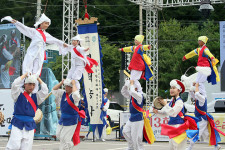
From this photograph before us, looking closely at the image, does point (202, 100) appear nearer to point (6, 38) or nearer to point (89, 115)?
point (89, 115)

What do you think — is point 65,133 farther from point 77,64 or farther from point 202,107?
point 202,107

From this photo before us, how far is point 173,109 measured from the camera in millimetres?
9188

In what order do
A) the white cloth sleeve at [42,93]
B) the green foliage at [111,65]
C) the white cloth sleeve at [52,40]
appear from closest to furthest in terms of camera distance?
the white cloth sleeve at [42,93] → the white cloth sleeve at [52,40] → the green foliage at [111,65]

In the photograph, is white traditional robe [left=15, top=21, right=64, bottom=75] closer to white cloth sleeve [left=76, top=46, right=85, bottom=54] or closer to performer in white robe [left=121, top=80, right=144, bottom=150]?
white cloth sleeve [left=76, top=46, right=85, bottom=54]

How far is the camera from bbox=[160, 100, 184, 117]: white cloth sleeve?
9094 mm

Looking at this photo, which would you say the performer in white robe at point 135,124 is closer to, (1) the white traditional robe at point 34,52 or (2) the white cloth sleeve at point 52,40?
(2) the white cloth sleeve at point 52,40

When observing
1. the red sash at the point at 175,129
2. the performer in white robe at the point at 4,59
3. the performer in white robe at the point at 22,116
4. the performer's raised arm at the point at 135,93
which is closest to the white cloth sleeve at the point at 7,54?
the performer in white robe at the point at 4,59

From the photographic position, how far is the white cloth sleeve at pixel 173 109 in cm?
909

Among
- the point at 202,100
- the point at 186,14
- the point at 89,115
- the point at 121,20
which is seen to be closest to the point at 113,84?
the point at 121,20

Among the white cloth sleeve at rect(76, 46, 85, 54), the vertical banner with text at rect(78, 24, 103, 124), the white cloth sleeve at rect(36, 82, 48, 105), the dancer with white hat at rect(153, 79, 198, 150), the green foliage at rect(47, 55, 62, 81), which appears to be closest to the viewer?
the white cloth sleeve at rect(36, 82, 48, 105)

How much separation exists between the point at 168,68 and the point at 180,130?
28.5m

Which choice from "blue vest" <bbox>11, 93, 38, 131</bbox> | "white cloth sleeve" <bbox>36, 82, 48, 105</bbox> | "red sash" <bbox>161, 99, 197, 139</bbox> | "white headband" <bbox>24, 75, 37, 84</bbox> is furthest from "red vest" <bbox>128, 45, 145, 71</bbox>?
"blue vest" <bbox>11, 93, 38, 131</bbox>

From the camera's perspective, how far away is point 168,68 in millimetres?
37656

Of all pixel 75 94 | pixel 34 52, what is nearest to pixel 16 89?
pixel 34 52
